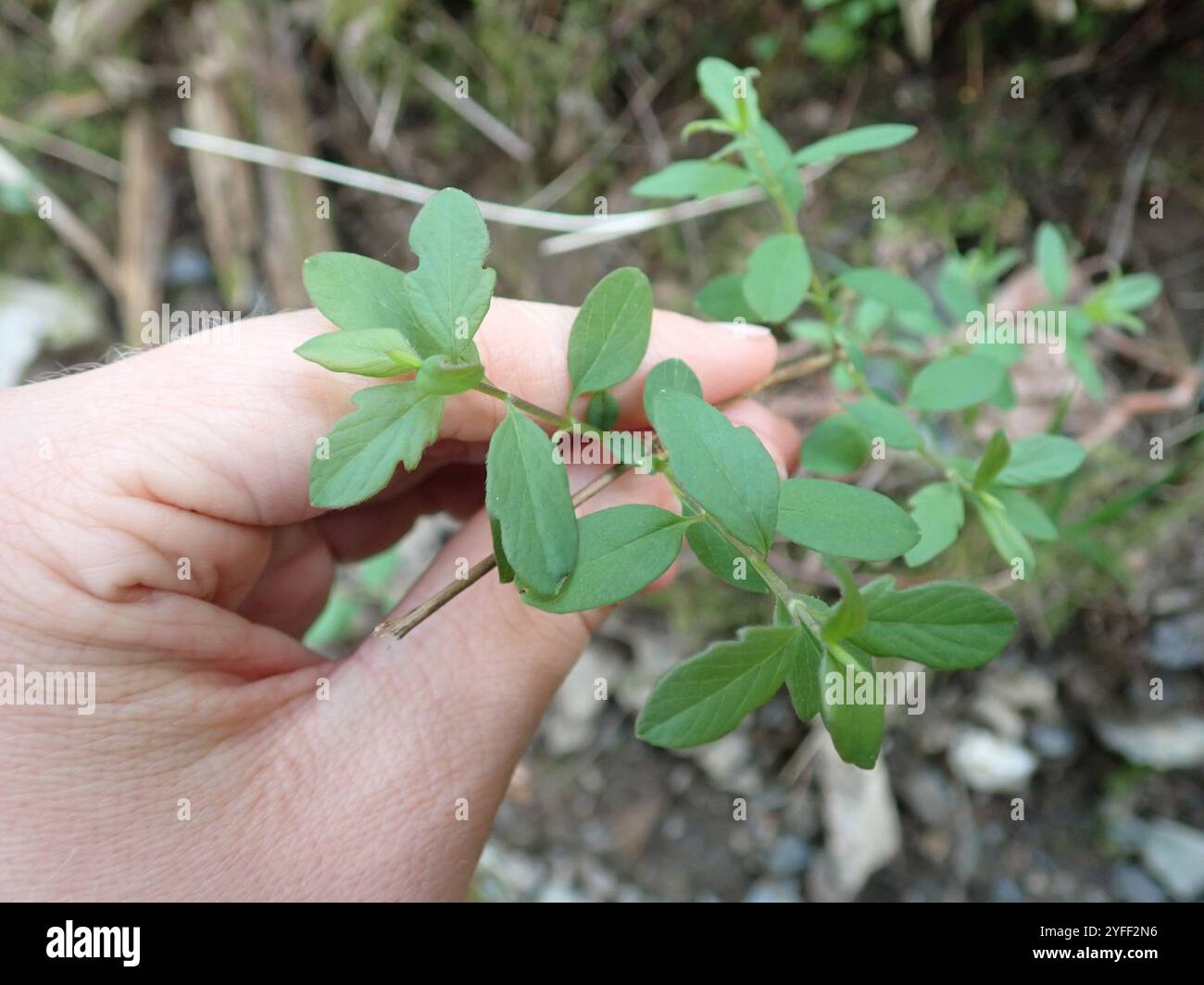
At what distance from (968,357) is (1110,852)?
1.65m

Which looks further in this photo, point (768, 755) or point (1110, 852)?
point (768, 755)

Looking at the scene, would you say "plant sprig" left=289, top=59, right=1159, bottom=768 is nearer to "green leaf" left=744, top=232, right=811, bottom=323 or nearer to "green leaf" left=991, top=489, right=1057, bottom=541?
Result: "green leaf" left=744, top=232, right=811, bottom=323

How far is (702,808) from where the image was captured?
264cm

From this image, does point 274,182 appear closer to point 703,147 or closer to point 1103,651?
point 703,147

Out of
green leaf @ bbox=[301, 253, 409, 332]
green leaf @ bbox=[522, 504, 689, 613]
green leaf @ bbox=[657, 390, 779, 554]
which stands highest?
green leaf @ bbox=[301, 253, 409, 332]

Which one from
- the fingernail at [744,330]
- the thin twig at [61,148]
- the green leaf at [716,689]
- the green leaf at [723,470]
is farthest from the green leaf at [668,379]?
the thin twig at [61,148]

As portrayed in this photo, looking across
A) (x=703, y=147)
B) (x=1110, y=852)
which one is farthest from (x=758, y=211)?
(x=1110, y=852)

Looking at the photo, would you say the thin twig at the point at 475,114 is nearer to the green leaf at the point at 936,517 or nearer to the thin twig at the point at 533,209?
the thin twig at the point at 533,209

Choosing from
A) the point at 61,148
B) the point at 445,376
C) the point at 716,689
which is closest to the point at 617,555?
the point at 716,689

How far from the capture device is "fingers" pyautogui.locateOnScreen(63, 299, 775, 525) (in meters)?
1.30

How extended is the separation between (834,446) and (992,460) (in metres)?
0.28

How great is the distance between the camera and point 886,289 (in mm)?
1594

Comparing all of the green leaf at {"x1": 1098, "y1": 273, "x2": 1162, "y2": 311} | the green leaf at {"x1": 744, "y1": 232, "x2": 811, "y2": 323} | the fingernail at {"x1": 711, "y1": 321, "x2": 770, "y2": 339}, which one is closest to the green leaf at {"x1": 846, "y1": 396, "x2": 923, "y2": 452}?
the green leaf at {"x1": 744, "y1": 232, "x2": 811, "y2": 323}

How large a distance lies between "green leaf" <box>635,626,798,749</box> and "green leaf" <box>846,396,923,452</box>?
503 millimetres
